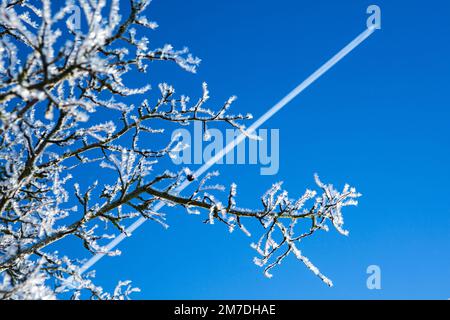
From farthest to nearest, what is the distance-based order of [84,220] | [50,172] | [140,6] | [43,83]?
[50,172], [84,220], [140,6], [43,83]

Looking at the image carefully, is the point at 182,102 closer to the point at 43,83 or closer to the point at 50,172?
the point at 50,172

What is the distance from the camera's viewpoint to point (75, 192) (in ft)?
13.9

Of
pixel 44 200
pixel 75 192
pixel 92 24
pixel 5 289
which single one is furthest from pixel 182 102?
pixel 5 289

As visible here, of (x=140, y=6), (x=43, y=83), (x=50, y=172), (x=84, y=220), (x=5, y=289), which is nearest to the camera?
(x=43, y=83)

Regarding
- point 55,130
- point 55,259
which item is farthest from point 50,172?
point 55,130

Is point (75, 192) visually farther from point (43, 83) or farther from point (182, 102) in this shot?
point (43, 83)

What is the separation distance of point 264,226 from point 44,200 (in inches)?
99.4

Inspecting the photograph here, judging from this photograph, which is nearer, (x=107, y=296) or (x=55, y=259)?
(x=55, y=259)

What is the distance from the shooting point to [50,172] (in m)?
4.50
